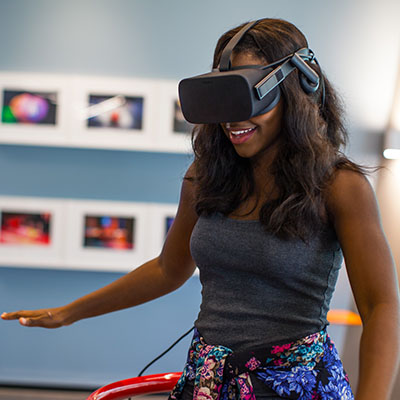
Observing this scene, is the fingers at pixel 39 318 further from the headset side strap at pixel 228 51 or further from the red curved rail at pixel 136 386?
the headset side strap at pixel 228 51

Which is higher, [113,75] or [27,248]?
[113,75]

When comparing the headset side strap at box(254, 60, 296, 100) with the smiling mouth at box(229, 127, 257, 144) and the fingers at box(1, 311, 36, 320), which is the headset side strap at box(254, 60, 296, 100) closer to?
the smiling mouth at box(229, 127, 257, 144)

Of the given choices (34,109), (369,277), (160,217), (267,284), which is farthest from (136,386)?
(34,109)

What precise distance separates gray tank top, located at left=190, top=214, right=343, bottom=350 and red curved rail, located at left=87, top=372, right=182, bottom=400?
1.15 feet

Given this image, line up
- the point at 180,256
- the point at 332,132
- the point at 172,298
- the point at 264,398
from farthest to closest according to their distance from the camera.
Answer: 1. the point at 172,298
2. the point at 180,256
3. the point at 332,132
4. the point at 264,398

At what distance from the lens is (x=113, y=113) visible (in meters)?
2.73

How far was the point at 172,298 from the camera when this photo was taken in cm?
287

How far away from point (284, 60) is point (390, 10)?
2130 millimetres

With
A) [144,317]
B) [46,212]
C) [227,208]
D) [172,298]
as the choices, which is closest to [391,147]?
[172,298]

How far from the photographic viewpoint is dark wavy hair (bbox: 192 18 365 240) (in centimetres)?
92

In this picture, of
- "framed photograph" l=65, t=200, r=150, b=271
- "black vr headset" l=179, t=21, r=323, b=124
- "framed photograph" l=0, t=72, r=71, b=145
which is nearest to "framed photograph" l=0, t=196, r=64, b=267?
"framed photograph" l=65, t=200, r=150, b=271

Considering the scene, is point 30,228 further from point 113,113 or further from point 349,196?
point 349,196

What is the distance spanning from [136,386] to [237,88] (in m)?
0.73

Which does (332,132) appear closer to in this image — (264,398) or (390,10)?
(264,398)
